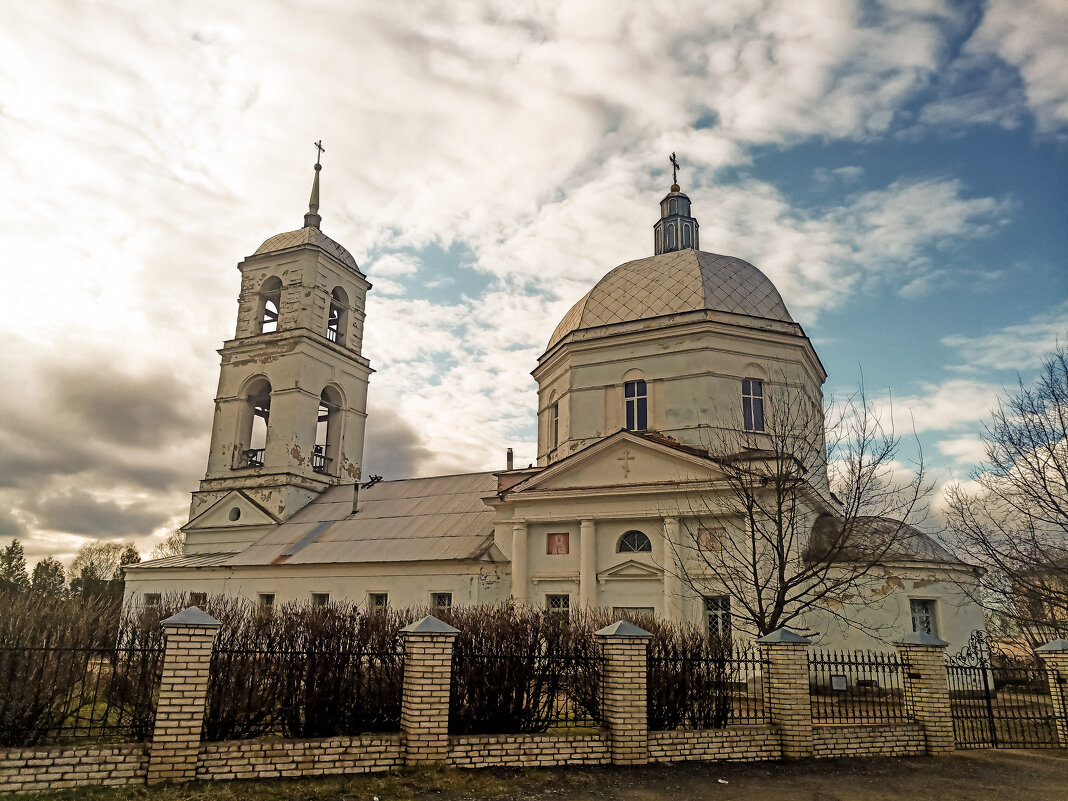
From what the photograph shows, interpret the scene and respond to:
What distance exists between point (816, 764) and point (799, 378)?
13.7 metres

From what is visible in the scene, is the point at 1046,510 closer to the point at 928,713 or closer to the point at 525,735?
the point at 928,713

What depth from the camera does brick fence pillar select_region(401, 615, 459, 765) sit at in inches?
368

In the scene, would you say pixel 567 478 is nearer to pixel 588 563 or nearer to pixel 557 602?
pixel 588 563

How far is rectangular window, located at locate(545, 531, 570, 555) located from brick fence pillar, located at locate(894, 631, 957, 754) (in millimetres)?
9627

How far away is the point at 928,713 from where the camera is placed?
11844mm

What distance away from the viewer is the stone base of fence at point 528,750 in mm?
9555

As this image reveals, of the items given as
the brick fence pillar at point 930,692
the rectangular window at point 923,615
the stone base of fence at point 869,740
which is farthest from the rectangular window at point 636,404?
the stone base of fence at point 869,740

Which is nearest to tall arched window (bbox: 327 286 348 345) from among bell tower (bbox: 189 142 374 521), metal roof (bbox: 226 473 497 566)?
bell tower (bbox: 189 142 374 521)

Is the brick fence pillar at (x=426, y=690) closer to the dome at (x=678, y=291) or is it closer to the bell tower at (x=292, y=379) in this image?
the dome at (x=678, y=291)

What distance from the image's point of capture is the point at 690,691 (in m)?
11.3

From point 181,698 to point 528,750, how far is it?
433cm

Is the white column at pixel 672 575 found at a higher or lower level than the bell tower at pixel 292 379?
lower

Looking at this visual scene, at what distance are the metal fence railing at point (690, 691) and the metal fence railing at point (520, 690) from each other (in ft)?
2.91

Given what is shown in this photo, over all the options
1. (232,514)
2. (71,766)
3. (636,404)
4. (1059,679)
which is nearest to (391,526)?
(232,514)
